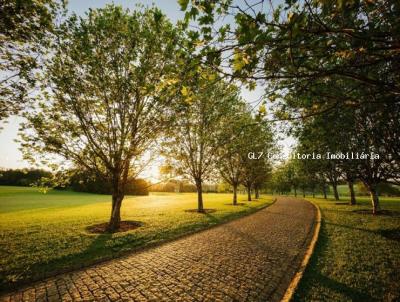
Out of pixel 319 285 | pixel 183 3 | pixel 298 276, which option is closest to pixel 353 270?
pixel 319 285

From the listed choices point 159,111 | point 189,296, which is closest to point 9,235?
point 159,111

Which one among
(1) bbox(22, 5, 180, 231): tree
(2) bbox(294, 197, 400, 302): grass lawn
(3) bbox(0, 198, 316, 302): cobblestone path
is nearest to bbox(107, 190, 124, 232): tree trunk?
(1) bbox(22, 5, 180, 231): tree

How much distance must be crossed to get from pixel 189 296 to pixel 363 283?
4816 mm

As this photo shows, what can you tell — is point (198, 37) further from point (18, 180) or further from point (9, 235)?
point (18, 180)

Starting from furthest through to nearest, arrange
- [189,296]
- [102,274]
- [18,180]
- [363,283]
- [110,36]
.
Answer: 1. [18,180]
2. [110,36]
3. [102,274]
4. [363,283]
5. [189,296]

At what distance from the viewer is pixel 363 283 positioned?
570cm

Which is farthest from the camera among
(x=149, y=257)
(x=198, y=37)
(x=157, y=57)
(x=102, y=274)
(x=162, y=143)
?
(x=162, y=143)

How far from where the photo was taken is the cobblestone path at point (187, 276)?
531cm

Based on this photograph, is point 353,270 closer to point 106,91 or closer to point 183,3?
point 183,3

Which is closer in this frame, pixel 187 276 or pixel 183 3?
pixel 183 3

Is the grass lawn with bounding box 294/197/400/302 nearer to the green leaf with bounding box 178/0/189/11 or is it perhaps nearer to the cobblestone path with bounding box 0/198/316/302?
the cobblestone path with bounding box 0/198/316/302

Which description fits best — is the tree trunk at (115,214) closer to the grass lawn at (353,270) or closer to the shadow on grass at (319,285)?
the shadow on grass at (319,285)

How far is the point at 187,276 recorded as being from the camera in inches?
249

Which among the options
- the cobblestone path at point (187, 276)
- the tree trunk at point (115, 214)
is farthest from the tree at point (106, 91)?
the cobblestone path at point (187, 276)
